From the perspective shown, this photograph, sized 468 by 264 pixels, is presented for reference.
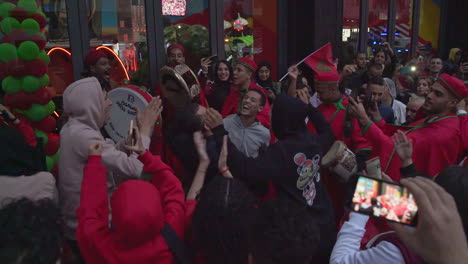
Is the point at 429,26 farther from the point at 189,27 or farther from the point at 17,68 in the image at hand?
the point at 17,68

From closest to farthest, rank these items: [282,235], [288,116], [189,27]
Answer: [282,235] → [288,116] → [189,27]

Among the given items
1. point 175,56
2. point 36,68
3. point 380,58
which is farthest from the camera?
point 380,58

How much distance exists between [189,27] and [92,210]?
5128 millimetres

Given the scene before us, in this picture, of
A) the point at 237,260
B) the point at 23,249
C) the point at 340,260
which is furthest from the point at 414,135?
the point at 23,249

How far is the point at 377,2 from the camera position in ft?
34.3

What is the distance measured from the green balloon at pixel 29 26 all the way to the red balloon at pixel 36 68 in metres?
0.25

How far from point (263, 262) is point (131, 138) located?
51.0 inches

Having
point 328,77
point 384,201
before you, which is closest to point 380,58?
point 328,77

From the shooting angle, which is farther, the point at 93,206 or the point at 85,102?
the point at 85,102

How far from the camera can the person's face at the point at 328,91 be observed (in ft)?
14.2

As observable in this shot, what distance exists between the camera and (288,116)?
2.91m

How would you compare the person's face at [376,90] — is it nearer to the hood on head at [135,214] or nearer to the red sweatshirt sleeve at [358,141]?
the red sweatshirt sleeve at [358,141]

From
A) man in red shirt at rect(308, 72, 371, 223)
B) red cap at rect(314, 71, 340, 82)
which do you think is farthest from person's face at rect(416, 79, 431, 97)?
red cap at rect(314, 71, 340, 82)

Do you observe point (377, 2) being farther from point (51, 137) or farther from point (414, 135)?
point (51, 137)
